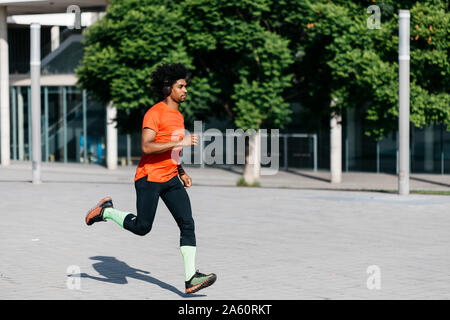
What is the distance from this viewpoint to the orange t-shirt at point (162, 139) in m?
6.70

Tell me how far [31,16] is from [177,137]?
103 ft

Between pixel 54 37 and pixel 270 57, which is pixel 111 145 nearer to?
pixel 54 37

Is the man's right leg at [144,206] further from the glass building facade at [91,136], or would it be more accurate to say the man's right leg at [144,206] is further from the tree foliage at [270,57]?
the glass building facade at [91,136]

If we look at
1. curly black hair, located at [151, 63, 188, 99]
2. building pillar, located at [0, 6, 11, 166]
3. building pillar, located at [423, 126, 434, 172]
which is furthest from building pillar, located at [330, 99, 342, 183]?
curly black hair, located at [151, 63, 188, 99]

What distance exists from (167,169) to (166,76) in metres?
0.77

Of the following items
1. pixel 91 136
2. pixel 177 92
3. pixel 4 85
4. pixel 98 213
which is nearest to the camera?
pixel 177 92

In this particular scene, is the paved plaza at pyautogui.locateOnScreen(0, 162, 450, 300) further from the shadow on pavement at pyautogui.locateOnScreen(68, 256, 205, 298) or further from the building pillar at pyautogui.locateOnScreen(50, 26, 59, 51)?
the building pillar at pyautogui.locateOnScreen(50, 26, 59, 51)

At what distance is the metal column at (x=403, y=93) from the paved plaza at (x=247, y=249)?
22.7 inches

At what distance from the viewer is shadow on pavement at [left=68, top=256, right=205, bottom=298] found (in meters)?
7.36

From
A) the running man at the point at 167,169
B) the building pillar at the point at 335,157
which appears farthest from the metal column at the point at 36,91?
the running man at the point at 167,169

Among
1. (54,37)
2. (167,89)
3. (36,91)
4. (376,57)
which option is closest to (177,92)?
(167,89)

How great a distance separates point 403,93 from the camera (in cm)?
1655

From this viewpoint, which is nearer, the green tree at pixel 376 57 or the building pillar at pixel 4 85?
the green tree at pixel 376 57
